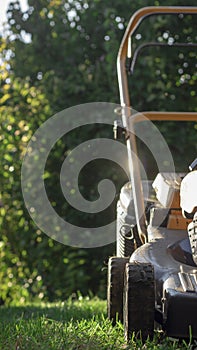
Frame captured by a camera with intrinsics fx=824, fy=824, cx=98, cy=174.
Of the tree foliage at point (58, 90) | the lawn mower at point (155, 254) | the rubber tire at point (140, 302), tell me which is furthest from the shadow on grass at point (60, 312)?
the tree foliage at point (58, 90)

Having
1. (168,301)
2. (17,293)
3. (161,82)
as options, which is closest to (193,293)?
(168,301)

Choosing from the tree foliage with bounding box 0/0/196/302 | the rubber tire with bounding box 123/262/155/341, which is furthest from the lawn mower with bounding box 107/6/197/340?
the tree foliage with bounding box 0/0/196/302

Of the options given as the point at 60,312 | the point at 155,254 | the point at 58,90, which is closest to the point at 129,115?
the point at 155,254

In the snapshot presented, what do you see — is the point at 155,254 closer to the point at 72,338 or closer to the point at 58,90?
the point at 72,338

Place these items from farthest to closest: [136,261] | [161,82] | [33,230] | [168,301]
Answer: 1. [33,230]
2. [161,82]
3. [136,261]
4. [168,301]

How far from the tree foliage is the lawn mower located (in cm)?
155

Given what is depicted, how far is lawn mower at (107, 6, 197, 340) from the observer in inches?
95.1

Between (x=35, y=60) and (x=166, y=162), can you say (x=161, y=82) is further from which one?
(x=35, y=60)

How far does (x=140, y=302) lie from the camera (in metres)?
2.46

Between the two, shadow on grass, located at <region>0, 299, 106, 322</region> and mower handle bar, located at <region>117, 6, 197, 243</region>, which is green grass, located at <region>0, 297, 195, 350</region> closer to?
mower handle bar, located at <region>117, 6, 197, 243</region>

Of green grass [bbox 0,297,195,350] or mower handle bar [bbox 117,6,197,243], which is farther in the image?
mower handle bar [bbox 117,6,197,243]

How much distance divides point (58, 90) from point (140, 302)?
3.22 meters

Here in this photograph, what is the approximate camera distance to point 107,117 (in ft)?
17.8

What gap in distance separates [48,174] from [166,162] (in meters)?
0.81
